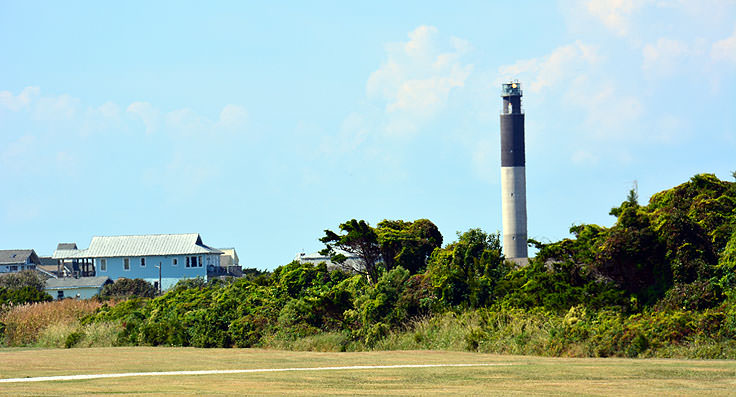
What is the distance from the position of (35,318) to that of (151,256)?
6269cm

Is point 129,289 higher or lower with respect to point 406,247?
lower

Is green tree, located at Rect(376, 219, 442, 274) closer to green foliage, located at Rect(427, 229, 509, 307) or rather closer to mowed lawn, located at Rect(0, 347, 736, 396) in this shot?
green foliage, located at Rect(427, 229, 509, 307)

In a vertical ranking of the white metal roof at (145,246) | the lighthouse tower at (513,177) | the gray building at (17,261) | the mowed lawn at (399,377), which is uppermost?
the lighthouse tower at (513,177)

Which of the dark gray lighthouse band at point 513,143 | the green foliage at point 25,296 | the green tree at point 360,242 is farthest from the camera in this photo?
the dark gray lighthouse band at point 513,143

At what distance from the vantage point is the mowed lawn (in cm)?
1371


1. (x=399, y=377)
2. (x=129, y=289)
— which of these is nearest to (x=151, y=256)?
(x=129, y=289)

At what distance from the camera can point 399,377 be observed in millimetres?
16172

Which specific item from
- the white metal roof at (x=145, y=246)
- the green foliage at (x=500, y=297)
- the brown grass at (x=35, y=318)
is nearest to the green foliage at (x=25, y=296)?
the brown grass at (x=35, y=318)

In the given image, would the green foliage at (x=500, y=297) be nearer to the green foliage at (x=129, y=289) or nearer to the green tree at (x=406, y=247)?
the green tree at (x=406, y=247)

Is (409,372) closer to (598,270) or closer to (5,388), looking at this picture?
(5,388)

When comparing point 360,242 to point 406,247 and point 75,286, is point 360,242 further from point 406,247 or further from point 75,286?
point 75,286

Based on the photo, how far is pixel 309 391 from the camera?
1373 centimetres

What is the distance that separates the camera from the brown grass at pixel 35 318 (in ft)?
113

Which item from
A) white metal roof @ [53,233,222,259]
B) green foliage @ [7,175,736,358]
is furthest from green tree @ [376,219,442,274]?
white metal roof @ [53,233,222,259]
